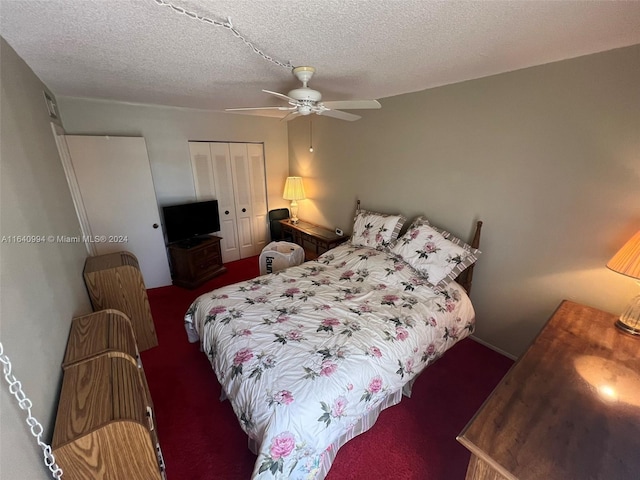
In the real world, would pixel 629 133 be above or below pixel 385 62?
below

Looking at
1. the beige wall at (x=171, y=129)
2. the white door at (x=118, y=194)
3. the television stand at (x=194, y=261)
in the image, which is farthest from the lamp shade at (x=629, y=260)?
the white door at (x=118, y=194)

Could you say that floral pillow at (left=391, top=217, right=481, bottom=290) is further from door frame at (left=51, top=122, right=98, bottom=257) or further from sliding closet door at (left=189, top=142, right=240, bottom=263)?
door frame at (left=51, top=122, right=98, bottom=257)

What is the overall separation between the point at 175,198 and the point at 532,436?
4017 millimetres

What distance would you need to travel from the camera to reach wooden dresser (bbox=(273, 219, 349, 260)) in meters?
3.43

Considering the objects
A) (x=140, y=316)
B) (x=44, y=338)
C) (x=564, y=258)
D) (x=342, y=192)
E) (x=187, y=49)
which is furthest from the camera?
(x=342, y=192)

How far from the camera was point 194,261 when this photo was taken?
3379mm

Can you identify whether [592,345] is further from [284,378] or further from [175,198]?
[175,198]

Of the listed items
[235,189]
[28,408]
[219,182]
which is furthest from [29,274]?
[235,189]

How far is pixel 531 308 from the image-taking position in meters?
2.07

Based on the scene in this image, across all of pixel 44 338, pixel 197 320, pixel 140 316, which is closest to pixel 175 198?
pixel 140 316

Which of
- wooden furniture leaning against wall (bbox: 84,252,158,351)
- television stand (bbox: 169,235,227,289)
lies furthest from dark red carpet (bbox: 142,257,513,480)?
television stand (bbox: 169,235,227,289)

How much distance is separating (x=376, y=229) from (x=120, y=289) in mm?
2409

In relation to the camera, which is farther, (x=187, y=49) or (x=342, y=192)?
(x=342, y=192)

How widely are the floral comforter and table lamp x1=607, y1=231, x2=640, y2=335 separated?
33.3 inches
